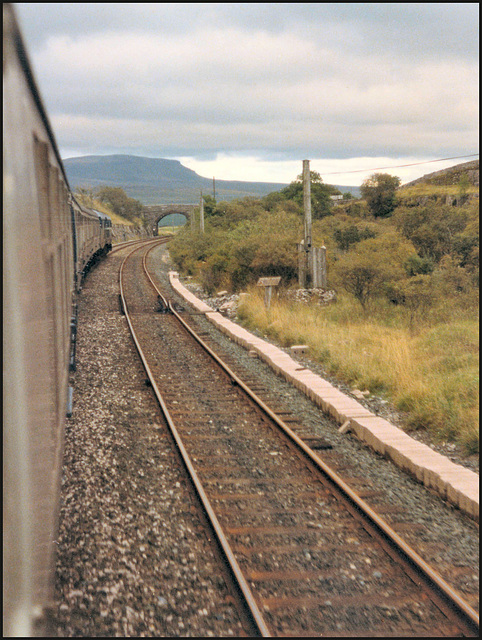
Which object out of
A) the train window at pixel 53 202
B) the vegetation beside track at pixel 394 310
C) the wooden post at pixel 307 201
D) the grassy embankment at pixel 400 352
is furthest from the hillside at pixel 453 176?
the train window at pixel 53 202

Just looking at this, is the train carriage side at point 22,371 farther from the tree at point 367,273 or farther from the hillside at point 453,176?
the hillside at point 453,176

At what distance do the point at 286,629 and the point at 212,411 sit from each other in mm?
4887

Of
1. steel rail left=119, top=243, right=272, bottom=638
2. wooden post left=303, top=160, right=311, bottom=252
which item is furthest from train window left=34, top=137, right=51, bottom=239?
wooden post left=303, top=160, right=311, bottom=252

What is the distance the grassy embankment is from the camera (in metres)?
8.00

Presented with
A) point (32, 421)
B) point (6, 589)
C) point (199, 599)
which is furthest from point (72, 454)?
point (6, 589)

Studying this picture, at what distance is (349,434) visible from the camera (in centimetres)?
786

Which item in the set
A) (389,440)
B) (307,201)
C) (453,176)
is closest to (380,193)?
(453,176)

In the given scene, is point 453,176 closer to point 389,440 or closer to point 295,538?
point 389,440

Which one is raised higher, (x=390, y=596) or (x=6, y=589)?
(x=6, y=589)

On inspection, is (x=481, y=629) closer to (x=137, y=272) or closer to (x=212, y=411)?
(x=212, y=411)

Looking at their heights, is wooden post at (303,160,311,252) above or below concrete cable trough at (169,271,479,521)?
above

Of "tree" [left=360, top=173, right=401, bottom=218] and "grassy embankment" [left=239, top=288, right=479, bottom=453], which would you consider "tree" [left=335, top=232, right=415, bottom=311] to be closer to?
"grassy embankment" [left=239, top=288, right=479, bottom=453]

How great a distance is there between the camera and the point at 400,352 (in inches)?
433

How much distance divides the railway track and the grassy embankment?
1.90 m
